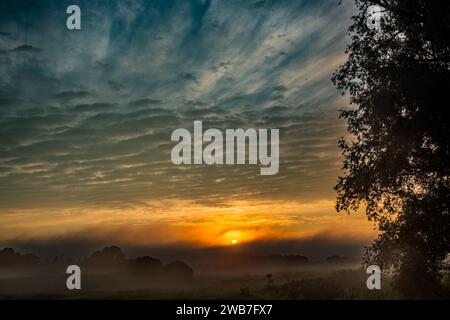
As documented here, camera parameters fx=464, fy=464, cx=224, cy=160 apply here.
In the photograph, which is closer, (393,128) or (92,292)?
(393,128)

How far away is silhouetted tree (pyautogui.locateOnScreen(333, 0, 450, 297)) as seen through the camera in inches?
887

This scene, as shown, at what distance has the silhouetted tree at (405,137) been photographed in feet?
73.9

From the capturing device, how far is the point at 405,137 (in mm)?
22938

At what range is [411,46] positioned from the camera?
80.8 ft

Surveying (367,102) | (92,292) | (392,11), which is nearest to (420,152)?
(367,102)

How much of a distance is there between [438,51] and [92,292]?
33.3 m
